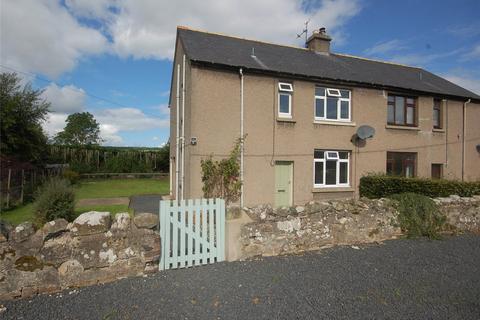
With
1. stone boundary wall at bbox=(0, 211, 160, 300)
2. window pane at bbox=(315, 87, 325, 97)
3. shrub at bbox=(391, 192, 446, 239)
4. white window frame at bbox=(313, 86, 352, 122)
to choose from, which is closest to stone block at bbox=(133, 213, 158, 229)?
stone boundary wall at bbox=(0, 211, 160, 300)

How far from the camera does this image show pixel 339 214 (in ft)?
19.6

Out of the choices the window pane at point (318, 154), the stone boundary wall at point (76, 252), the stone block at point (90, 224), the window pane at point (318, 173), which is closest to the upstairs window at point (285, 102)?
the window pane at point (318, 154)

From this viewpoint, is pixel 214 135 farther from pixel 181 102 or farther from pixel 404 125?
pixel 404 125

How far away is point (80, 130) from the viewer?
60.7m

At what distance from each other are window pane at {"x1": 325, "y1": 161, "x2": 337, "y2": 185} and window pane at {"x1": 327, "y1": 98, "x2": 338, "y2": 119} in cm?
189

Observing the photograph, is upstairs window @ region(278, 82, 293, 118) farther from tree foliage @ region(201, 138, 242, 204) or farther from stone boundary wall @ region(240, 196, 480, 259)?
stone boundary wall @ region(240, 196, 480, 259)

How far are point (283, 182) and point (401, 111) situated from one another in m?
6.76

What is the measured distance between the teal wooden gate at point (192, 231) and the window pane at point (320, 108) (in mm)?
7941

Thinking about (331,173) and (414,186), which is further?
(331,173)

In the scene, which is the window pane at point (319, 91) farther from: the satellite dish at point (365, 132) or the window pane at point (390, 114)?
the window pane at point (390, 114)

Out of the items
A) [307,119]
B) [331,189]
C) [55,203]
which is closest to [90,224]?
[55,203]

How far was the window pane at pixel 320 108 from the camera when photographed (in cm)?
1171

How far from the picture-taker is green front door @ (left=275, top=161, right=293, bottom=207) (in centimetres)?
1105

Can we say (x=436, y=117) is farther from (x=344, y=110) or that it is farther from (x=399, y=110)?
(x=344, y=110)
